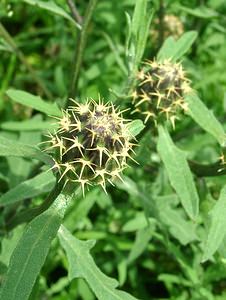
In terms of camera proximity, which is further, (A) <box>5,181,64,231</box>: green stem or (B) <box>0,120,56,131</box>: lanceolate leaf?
(B) <box>0,120,56,131</box>: lanceolate leaf

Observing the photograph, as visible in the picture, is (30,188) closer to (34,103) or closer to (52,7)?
(34,103)

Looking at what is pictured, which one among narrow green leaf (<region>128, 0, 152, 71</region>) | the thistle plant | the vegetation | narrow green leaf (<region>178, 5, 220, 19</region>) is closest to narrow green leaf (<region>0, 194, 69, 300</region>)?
the vegetation

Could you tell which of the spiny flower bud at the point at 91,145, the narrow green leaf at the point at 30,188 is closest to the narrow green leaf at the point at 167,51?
the narrow green leaf at the point at 30,188

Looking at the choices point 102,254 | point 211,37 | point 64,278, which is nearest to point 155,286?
point 102,254

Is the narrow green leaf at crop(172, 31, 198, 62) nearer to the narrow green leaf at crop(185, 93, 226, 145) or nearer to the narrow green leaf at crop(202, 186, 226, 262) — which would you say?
the narrow green leaf at crop(185, 93, 226, 145)

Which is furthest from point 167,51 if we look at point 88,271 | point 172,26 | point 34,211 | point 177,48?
point 88,271

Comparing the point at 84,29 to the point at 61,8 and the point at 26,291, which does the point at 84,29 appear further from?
the point at 26,291
